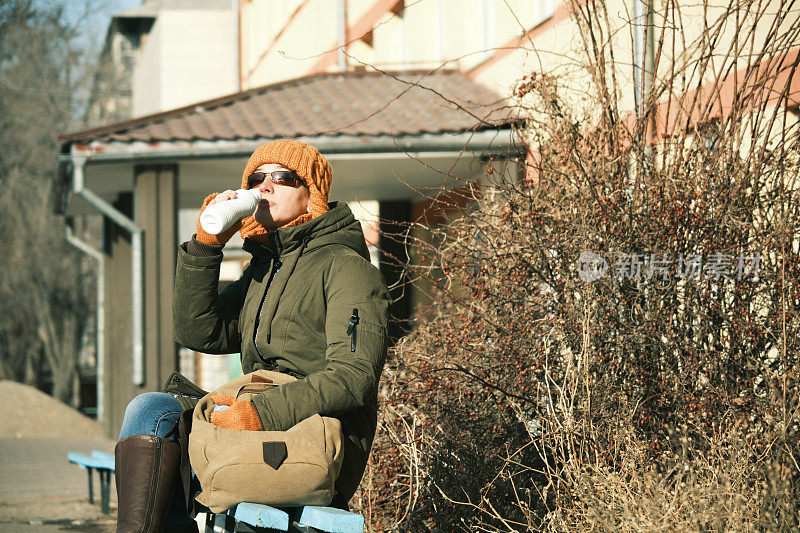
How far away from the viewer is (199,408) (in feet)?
10.3

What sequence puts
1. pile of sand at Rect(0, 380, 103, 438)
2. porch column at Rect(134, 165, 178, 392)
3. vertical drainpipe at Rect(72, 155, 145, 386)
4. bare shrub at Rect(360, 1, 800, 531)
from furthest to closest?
1. pile of sand at Rect(0, 380, 103, 438)
2. porch column at Rect(134, 165, 178, 392)
3. vertical drainpipe at Rect(72, 155, 145, 386)
4. bare shrub at Rect(360, 1, 800, 531)

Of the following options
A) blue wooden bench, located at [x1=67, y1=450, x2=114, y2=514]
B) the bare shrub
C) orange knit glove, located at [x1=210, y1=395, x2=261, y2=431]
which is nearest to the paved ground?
blue wooden bench, located at [x1=67, y1=450, x2=114, y2=514]

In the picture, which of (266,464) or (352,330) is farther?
(352,330)

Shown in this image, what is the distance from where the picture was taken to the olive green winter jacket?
3.08 m

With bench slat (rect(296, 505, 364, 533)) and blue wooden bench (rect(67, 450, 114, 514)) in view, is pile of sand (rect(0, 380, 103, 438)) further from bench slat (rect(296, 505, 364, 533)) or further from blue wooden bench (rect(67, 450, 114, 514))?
bench slat (rect(296, 505, 364, 533))

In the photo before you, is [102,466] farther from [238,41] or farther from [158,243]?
[238,41]

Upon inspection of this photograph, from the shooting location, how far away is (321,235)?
3.42m

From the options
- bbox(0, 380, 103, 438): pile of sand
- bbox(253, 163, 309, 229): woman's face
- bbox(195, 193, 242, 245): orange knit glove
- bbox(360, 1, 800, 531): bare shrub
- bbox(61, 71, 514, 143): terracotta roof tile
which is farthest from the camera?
bbox(0, 380, 103, 438): pile of sand

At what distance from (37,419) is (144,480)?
12.8 m

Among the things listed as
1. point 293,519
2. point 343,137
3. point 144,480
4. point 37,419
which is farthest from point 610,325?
point 37,419

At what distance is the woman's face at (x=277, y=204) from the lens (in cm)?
347

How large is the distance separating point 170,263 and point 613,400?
20.7ft

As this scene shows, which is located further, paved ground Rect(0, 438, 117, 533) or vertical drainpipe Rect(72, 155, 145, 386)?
vertical drainpipe Rect(72, 155, 145, 386)

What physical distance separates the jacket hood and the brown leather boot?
734 millimetres
